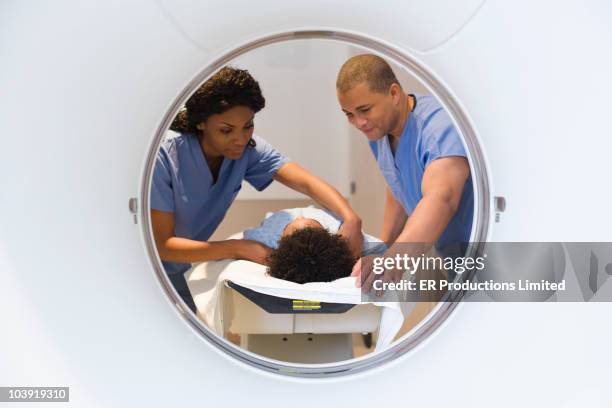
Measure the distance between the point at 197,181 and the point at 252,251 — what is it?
0.53 ft

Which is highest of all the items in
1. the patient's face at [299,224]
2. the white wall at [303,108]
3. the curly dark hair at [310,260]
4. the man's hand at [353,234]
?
the white wall at [303,108]

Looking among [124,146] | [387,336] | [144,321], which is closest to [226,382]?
[144,321]

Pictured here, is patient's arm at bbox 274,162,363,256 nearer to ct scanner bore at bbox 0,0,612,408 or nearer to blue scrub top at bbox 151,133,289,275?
blue scrub top at bbox 151,133,289,275

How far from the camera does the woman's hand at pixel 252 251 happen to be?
1.07 m

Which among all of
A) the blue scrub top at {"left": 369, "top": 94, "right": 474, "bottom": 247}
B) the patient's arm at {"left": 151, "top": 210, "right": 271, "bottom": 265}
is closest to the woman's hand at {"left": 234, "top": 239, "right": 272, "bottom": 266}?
the patient's arm at {"left": 151, "top": 210, "right": 271, "bottom": 265}

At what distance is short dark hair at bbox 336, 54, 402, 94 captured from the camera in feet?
3.38

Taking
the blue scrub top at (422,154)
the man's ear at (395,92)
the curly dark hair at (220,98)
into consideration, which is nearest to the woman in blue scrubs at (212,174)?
the curly dark hair at (220,98)

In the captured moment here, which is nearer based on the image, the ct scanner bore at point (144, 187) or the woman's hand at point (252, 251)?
the ct scanner bore at point (144, 187)

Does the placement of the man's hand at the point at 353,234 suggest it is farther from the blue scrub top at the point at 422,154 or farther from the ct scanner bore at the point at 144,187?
the ct scanner bore at the point at 144,187

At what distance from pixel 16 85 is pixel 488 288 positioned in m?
0.86

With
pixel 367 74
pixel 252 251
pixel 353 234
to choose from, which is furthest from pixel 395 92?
pixel 252 251

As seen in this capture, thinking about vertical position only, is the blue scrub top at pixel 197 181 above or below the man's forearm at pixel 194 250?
above

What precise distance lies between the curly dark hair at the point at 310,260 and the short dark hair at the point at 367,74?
0.28 metres

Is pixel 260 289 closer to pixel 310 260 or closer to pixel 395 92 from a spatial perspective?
pixel 310 260
